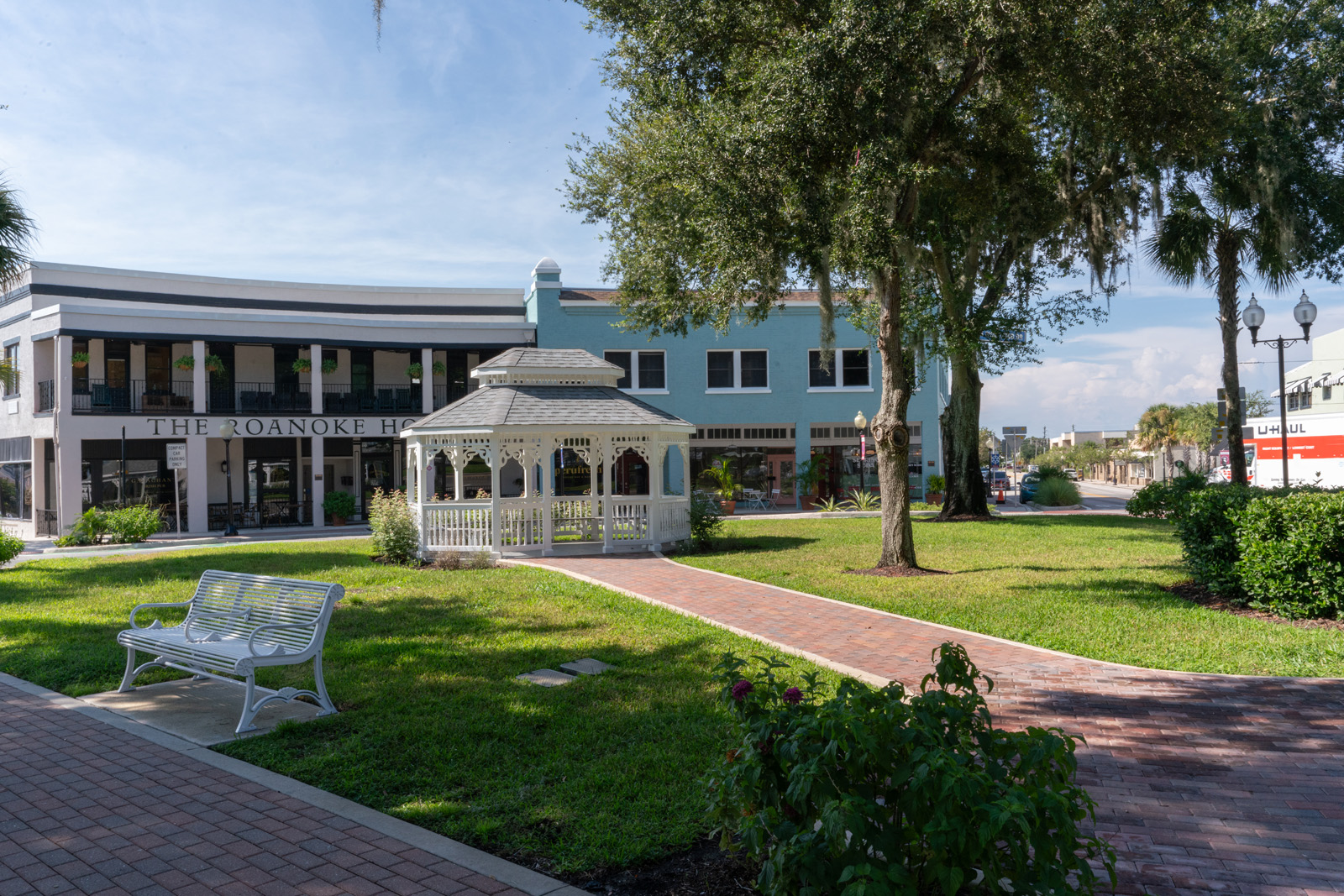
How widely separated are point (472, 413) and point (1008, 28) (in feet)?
39.5

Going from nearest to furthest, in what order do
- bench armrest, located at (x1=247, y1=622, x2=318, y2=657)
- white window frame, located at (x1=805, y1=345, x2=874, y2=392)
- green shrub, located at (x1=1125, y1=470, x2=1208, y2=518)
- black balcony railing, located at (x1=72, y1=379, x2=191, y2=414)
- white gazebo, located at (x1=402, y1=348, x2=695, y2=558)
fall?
bench armrest, located at (x1=247, y1=622, x2=318, y2=657) → white gazebo, located at (x1=402, y1=348, x2=695, y2=558) → green shrub, located at (x1=1125, y1=470, x2=1208, y2=518) → black balcony railing, located at (x1=72, y1=379, x2=191, y2=414) → white window frame, located at (x1=805, y1=345, x2=874, y2=392)

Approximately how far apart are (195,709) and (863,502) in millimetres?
25406

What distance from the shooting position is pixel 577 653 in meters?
8.66

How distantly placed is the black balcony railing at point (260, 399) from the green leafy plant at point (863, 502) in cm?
1925

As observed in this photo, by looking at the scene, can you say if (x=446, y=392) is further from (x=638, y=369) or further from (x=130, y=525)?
→ (x=130, y=525)

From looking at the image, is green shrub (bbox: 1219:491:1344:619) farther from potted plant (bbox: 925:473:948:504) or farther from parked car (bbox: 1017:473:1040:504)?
parked car (bbox: 1017:473:1040:504)

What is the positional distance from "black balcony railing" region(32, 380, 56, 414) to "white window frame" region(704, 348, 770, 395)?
847 inches

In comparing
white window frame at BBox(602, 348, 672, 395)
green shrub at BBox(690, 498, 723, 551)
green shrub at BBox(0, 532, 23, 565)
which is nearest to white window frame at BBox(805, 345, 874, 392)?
white window frame at BBox(602, 348, 672, 395)

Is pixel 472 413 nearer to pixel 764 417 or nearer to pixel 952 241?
pixel 952 241

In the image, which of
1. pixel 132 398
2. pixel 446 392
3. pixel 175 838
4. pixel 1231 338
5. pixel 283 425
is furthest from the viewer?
pixel 446 392

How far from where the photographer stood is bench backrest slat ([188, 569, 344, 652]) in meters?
7.15

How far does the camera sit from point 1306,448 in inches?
1364

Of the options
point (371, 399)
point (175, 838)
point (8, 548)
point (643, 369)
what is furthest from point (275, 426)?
point (175, 838)

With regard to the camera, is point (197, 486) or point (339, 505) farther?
point (339, 505)
